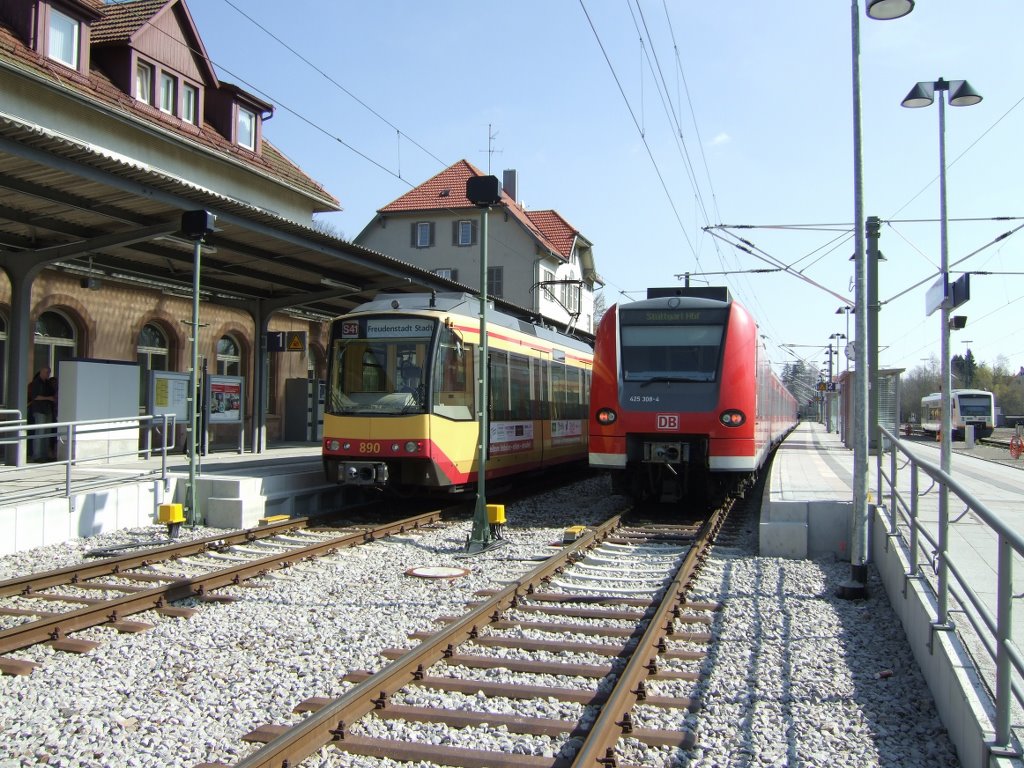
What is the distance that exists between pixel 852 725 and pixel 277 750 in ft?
9.34

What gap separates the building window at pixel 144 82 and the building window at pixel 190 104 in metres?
1.22

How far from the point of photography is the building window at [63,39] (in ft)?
60.4

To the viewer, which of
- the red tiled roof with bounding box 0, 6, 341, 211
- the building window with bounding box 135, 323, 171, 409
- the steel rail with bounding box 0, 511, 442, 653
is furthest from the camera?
the building window with bounding box 135, 323, 171, 409

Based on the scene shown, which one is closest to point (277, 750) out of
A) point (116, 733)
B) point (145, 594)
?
point (116, 733)

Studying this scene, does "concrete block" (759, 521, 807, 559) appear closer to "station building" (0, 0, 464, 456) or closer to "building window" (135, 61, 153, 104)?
"station building" (0, 0, 464, 456)

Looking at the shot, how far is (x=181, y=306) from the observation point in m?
20.7

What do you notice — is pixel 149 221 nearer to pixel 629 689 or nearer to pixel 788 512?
pixel 788 512

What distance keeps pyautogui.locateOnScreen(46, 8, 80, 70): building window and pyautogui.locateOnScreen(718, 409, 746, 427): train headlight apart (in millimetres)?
15428

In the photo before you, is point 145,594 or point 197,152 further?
point 197,152

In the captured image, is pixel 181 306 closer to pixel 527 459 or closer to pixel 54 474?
pixel 54 474

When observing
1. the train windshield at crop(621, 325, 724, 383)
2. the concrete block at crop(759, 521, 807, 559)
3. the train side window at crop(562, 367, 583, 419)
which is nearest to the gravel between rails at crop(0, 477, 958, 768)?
the concrete block at crop(759, 521, 807, 559)

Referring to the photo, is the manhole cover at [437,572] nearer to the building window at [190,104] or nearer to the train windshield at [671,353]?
the train windshield at [671,353]

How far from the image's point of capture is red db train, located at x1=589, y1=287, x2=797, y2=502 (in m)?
11.9

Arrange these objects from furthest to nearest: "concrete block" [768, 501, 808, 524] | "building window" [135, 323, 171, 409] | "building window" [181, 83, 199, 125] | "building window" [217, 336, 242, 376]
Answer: "building window" [217, 336, 242, 376] < "building window" [181, 83, 199, 125] < "building window" [135, 323, 171, 409] < "concrete block" [768, 501, 808, 524]
